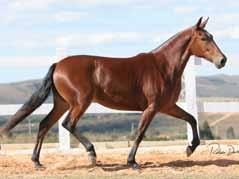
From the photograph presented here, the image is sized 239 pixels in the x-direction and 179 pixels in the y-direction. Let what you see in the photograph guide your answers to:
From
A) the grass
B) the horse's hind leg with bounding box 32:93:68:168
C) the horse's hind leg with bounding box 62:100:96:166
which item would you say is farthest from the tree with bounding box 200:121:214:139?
the grass

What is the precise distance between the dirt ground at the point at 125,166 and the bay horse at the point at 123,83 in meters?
0.37

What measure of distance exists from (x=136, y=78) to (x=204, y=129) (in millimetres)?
12914

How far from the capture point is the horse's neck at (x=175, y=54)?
37.4ft

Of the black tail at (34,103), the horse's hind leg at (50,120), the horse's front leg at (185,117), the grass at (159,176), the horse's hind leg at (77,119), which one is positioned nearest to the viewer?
the grass at (159,176)

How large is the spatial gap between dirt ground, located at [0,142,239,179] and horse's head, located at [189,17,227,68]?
172cm

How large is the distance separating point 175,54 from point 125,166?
79.8 inches

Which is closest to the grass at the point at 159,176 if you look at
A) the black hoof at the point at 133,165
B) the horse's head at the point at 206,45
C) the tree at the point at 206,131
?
the black hoof at the point at 133,165

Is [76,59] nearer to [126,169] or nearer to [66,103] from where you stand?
[66,103]

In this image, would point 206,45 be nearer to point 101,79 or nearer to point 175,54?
point 175,54

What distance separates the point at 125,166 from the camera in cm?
1135

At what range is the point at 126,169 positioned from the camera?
11000 millimetres

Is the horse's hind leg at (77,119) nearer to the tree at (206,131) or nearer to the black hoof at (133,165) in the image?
the black hoof at (133,165)

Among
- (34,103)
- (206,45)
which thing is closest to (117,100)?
(34,103)

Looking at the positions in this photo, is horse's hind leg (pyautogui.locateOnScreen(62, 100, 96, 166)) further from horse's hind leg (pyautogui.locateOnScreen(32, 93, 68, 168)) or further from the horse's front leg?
the horse's front leg
